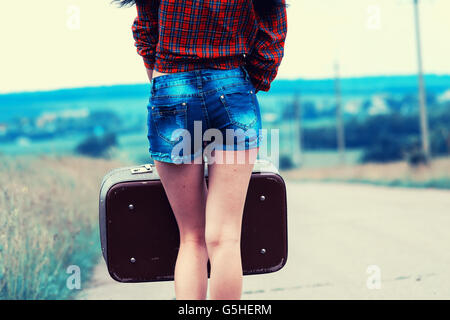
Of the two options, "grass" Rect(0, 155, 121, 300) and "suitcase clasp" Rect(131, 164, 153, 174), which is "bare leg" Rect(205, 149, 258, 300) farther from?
"grass" Rect(0, 155, 121, 300)

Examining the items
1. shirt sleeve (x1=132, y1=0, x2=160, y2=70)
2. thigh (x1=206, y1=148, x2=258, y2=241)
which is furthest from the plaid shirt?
thigh (x1=206, y1=148, x2=258, y2=241)

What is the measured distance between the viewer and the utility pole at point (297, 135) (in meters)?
63.8

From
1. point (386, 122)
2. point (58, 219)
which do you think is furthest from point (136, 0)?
point (386, 122)

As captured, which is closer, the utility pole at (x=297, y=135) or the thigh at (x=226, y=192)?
the thigh at (x=226, y=192)

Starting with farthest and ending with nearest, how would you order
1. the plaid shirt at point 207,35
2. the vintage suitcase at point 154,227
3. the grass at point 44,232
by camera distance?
the grass at point 44,232 → the vintage suitcase at point 154,227 → the plaid shirt at point 207,35

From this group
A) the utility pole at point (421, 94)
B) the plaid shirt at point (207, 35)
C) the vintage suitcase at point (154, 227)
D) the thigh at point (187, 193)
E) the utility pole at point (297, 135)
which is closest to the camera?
the plaid shirt at point (207, 35)

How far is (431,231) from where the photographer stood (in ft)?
23.4

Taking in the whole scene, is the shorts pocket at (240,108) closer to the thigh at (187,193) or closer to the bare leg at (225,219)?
the bare leg at (225,219)

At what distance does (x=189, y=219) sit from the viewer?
8.35 feet

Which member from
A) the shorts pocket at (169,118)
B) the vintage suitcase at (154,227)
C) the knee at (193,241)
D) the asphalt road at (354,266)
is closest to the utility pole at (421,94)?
the asphalt road at (354,266)

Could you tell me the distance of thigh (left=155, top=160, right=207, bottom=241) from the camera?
8.09ft

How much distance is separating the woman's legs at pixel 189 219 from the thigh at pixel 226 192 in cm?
9

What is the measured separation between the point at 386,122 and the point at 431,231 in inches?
2983

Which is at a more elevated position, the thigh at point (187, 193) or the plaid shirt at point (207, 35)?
the plaid shirt at point (207, 35)
